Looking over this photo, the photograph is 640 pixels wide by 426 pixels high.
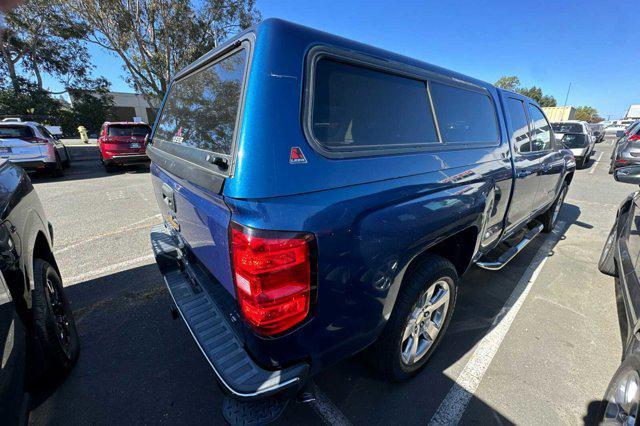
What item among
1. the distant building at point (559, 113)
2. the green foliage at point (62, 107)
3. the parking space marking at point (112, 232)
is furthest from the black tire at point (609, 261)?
the distant building at point (559, 113)

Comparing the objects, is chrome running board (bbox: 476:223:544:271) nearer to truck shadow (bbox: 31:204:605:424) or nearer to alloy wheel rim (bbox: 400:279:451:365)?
truck shadow (bbox: 31:204:605:424)

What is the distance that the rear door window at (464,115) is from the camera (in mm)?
2178

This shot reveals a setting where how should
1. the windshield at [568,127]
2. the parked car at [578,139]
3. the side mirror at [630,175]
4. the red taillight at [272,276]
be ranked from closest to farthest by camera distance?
1. the red taillight at [272,276]
2. the side mirror at [630,175]
3. the parked car at [578,139]
4. the windshield at [568,127]

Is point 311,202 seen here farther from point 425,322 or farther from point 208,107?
point 425,322

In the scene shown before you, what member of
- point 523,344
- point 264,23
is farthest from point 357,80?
point 523,344

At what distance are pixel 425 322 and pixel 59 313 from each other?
2.77 meters

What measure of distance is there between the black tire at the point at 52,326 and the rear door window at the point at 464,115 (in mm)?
2837

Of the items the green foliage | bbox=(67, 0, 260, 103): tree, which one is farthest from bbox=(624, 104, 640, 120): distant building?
the green foliage

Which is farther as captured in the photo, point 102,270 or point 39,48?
point 39,48

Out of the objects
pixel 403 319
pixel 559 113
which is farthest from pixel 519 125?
pixel 559 113

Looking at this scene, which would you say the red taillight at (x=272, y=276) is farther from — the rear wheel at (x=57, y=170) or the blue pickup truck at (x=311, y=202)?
the rear wheel at (x=57, y=170)

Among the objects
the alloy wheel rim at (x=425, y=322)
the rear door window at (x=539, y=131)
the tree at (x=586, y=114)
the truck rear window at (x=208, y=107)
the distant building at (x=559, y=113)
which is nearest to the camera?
the truck rear window at (x=208, y=107)

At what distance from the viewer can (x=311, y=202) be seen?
1299mm

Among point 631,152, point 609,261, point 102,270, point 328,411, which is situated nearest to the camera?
point 328,411
